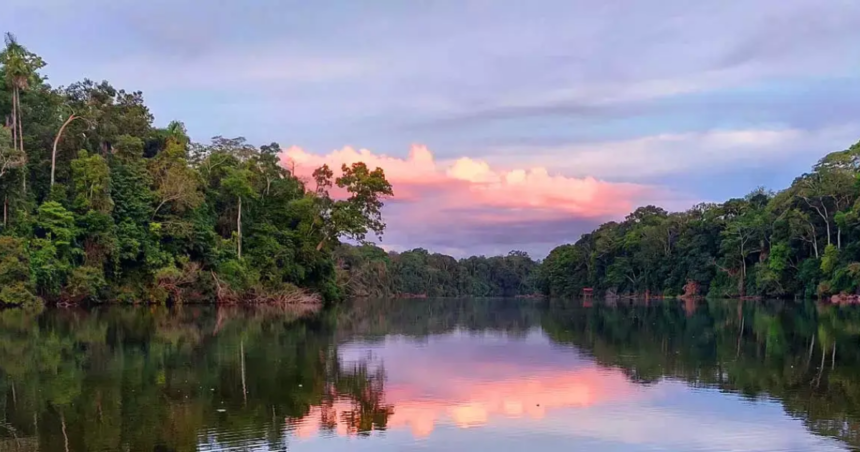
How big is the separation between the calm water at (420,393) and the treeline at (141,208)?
16.2 m

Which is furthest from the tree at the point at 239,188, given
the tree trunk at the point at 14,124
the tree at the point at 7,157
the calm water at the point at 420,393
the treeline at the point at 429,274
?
the calm water at the point at 420,393

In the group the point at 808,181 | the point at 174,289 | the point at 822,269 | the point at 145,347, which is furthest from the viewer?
the point at 808,181

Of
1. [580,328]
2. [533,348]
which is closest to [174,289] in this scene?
[580,328]

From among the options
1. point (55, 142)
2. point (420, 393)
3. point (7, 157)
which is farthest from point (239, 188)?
point (420, 393)

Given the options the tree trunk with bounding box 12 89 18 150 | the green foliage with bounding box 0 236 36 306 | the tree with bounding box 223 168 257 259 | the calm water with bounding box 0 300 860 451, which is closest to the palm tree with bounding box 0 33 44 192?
the tree trunk with bounding box 12 89 18 150

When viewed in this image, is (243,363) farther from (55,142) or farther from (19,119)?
(19,119)

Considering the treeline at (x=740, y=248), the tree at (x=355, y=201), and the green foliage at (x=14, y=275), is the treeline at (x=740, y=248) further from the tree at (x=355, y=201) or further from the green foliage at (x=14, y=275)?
the green foliage at (x=14, y=275)

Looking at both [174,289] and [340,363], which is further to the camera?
[174,289]

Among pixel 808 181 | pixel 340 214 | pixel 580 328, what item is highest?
pixel 808 181

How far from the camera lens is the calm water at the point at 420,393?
8734mm

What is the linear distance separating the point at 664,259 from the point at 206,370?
7971 centimetres

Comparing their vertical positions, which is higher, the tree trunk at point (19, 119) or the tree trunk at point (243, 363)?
the tree trunk at point (19, 119)

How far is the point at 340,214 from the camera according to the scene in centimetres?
5062

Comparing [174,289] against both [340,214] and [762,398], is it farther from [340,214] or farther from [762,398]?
[762,398]
